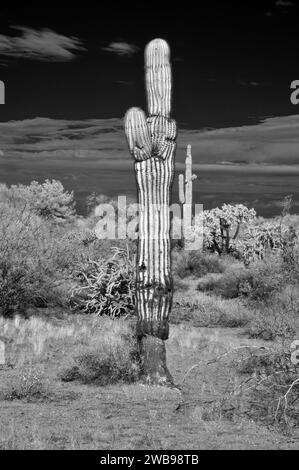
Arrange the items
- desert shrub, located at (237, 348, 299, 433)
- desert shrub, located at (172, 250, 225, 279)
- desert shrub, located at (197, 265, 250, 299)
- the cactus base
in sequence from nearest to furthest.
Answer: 1. desert shrub, located at (237, 348, 299, 433)
2. the cactus base
3. desert shrub, located at (197, 265, 250, 299)
4. desert shrub, located at (172, 250, 225, 279)

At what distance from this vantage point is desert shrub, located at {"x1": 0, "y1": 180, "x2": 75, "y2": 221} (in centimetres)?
2784

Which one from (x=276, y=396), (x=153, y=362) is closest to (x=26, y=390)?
(x=153, y=362)

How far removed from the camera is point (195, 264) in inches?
897

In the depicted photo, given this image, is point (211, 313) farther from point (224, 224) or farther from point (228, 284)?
point (224, 224)

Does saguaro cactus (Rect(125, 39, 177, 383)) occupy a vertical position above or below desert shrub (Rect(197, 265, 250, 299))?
above

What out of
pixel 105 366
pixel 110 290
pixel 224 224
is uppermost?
pixel 224 224

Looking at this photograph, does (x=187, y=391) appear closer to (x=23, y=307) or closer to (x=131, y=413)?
(x=131, y=413)

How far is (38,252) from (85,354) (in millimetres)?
5727

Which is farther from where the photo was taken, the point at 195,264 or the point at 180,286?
the point at 195,264

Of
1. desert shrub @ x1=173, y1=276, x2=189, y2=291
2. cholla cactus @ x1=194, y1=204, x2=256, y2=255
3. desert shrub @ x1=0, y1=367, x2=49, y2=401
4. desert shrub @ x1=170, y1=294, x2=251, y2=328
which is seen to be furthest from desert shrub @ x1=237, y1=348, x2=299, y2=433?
cholla cactus @ x1=194, y1=204, x2=256, y2=255

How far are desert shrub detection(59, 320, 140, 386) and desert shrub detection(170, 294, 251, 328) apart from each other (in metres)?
4.64

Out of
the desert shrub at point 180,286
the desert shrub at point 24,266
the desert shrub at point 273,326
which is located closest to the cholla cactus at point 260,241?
the desert shrub at point 180,286

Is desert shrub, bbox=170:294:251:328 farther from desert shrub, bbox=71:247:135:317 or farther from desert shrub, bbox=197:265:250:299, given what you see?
desert shrub, bbox=71:247:135:317

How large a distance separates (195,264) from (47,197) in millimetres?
8898
